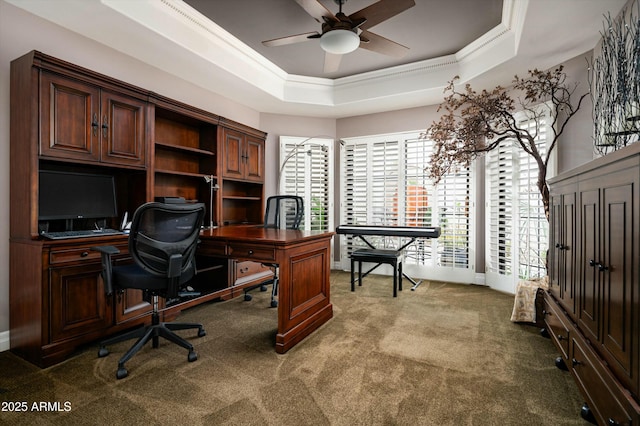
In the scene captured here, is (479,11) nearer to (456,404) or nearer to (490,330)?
(490,330)

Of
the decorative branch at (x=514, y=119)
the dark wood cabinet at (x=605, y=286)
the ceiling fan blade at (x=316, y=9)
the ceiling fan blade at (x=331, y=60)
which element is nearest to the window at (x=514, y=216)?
the decorative branch at (x=514, y=119)

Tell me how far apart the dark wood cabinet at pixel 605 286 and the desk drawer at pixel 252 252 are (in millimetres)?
1913

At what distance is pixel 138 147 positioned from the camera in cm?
301

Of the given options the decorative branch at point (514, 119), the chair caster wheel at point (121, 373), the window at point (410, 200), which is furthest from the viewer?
the window at point (410, 200)

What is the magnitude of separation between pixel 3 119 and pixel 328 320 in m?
3.16

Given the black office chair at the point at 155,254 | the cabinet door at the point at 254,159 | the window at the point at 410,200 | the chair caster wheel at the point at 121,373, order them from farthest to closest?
the window at the point at 410,200 < the cabinet door at the point at 254,159 < the black office chair at the point at 155,254 < the chair caster wheel at the point at 121,373

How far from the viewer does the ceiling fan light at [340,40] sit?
267 cm

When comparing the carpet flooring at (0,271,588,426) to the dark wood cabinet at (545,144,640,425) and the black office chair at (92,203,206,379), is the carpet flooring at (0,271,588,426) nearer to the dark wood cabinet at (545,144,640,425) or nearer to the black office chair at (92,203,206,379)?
the black office chair at (92,203,206,379)

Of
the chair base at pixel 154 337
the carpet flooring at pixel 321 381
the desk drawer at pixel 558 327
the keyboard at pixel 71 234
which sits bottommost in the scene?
the carpet flooring at pixel 321 381

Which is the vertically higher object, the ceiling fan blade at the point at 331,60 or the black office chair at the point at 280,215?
the ceiling fan blade at the point at 331,60

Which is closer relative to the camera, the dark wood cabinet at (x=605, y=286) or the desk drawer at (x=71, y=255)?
the dark wood cabinet at (x=605, y=286)

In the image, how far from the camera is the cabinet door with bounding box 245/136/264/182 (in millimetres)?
4535

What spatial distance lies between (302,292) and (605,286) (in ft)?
6.33

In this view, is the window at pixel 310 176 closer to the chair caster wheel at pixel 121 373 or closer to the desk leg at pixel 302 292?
the desk leg at pixel 302 292
